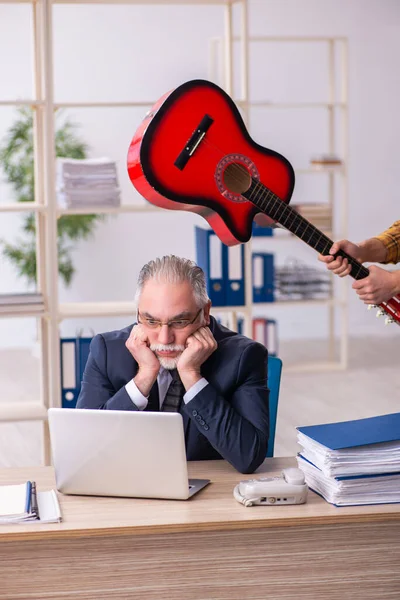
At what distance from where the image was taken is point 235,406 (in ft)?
7.57

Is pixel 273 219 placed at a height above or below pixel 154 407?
above

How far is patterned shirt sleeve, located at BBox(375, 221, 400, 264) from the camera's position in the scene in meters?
2.79

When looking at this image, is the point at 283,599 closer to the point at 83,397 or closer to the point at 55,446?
the point at 55,446

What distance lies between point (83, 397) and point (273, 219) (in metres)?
0.68

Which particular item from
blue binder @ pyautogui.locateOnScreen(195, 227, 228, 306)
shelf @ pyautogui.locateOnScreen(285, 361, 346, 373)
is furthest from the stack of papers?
shelf @ pyautogui.locateOnScreen(285, 361, 346, 373)

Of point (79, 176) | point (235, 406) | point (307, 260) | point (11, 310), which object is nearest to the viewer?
point (235, 406)

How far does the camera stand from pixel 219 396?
7.32 feet

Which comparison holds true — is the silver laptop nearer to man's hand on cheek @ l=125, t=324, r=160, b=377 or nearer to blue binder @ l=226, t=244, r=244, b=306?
man's hand on cheek @ l=125, t=324, r=160, b=377

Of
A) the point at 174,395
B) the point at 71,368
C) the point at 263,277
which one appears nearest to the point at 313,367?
the point at 263,277

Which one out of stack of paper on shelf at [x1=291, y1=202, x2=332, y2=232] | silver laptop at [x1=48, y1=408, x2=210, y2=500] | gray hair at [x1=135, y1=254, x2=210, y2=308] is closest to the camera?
silver laptop at [x1=48, y1=408, x2=210, y2=500]

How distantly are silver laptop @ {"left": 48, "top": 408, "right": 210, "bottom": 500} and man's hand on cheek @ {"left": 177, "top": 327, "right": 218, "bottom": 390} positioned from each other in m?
0.33

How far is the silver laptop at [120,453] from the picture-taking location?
1867 millimetres

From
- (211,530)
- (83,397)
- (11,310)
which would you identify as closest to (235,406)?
(83,397)

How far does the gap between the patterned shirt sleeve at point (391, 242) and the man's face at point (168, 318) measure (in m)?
0.75
